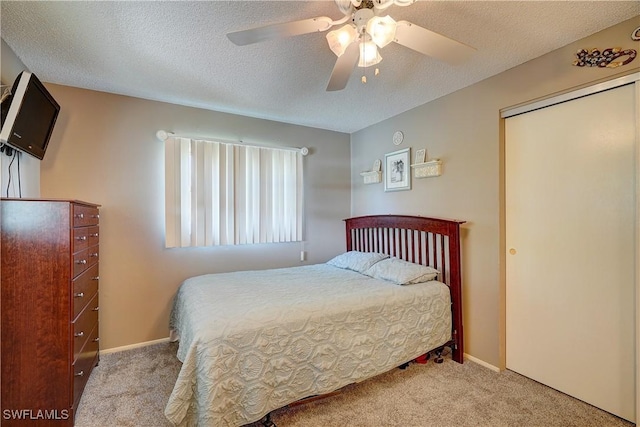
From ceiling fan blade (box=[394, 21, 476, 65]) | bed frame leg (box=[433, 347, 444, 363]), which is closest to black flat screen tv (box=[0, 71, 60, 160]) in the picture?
ceiling fan blade (box=[394, 21, 476, 65])

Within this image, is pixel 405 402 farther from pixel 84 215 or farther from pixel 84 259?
pixel 84 215

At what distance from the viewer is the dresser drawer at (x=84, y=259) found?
177 centimetres

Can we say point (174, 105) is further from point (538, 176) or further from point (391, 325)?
point (538, 176)

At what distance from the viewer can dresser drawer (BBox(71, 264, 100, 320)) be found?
5.82 ft

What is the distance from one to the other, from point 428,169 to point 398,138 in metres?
0.62

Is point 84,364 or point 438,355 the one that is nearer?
point 84,364

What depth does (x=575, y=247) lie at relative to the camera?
1997 mm

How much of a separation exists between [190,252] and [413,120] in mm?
2848

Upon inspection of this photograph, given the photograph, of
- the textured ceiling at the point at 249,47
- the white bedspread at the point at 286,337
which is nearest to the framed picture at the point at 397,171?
the textured ceiling at the point at 249,47

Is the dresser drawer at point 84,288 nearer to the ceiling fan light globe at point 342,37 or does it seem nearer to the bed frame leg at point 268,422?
the bed frame leg at point 268,422

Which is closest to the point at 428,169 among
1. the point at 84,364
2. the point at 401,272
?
the point at 401,272

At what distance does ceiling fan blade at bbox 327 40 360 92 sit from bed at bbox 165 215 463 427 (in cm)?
149

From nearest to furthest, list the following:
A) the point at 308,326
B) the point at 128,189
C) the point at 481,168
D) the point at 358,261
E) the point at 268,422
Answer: the point at 268,422 < the point at 308,326 < the point at 481,168 < the point at 128,189 < the point at 358,261
